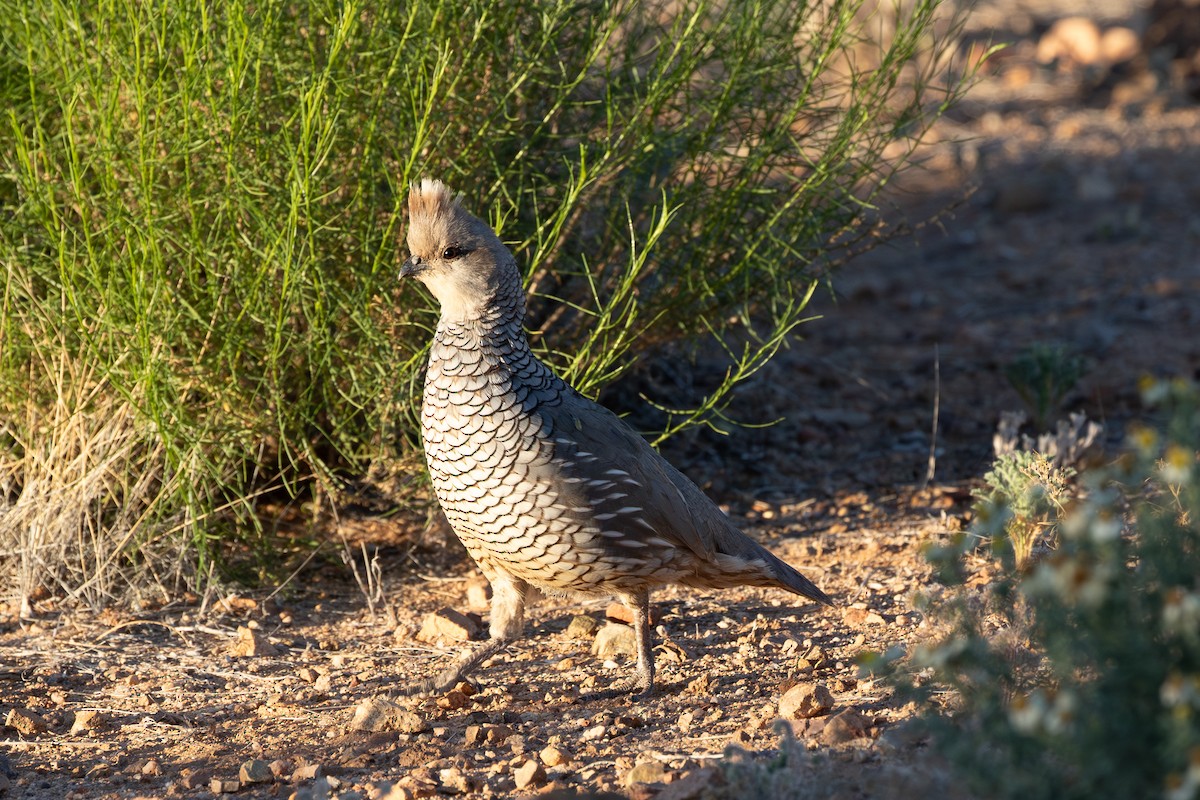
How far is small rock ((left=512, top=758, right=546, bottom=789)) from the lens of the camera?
3457mm

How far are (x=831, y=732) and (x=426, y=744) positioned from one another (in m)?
1.17

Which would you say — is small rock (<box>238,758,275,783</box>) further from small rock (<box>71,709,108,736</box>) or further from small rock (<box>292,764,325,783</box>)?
small rock (<box>71,709,108,736</box>)

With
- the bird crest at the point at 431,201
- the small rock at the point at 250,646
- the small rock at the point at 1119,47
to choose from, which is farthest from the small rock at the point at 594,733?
the small rock at the point at 1119,47

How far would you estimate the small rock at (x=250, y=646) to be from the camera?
4.70 meters

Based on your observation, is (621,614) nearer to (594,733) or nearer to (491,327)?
(594,733)

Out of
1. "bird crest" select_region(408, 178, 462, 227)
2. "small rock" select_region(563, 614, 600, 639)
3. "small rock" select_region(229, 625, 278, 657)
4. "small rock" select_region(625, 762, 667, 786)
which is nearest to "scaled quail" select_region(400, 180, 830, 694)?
"bird crest" select_region(408, 178, 462, 227)

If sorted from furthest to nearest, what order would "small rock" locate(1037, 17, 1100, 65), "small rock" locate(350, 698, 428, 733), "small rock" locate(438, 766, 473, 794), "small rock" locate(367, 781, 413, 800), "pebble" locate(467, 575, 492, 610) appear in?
"small rock" locate(1037, 17, 1100, 65)
"pebble" locate(467, 575, 492, 610)
"small rock" locate(350, 698, 428, 733)
"small rock" locate(438, 766, 473, 794)
"small rock" locate(367, 781, 413, 800)

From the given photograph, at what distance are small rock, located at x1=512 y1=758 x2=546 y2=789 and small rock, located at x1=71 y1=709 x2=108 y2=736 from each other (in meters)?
1.46

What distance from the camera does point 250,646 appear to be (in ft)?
15.4

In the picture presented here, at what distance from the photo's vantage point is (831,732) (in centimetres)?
359

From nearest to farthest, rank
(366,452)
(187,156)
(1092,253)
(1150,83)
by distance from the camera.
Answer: (187,156) → (366,452) → (1092,253) → (1150,83)

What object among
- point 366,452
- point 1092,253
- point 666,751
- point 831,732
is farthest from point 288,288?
point 1092,253

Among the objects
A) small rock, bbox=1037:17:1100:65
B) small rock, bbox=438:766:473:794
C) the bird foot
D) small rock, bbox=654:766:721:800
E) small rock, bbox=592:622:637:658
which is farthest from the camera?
small rock, bbox=1037:17:1100:65

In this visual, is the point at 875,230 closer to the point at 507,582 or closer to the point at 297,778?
the point at 507,582
